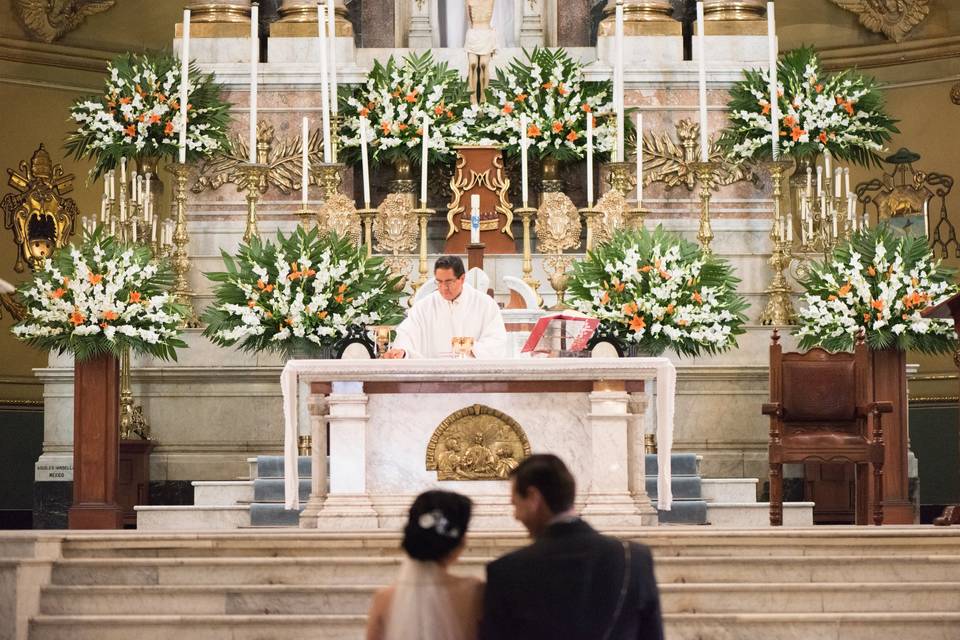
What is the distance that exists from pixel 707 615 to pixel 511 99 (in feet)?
21.9

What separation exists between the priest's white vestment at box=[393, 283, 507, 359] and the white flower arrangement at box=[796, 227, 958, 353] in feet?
8.22

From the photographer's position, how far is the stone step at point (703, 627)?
8.31 m

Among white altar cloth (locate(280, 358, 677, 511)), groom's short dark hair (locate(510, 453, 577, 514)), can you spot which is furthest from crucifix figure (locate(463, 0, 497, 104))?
groom's short dark hair (locate(510, 453, 577, 514))

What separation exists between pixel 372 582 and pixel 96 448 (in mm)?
3568

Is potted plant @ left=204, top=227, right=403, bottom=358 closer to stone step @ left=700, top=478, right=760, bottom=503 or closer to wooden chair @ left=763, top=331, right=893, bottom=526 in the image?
stone step @ left=700, top=478, right=760, bottom=503

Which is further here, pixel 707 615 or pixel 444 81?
pixel 444 81

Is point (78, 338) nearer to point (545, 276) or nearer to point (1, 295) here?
point (545, 276)

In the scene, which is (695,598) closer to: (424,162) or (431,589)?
(431,589)

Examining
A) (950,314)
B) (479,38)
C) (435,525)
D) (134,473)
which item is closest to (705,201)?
(479,38)

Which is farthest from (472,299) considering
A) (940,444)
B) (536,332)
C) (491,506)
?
(940,444)

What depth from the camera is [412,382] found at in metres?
10.4

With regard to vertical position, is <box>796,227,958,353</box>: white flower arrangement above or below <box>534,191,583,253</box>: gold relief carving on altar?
below

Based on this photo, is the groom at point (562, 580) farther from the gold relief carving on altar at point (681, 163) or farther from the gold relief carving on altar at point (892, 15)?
the gold relief carving on altar at point (892, 15)

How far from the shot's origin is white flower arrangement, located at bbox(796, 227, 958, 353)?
39.2ft
